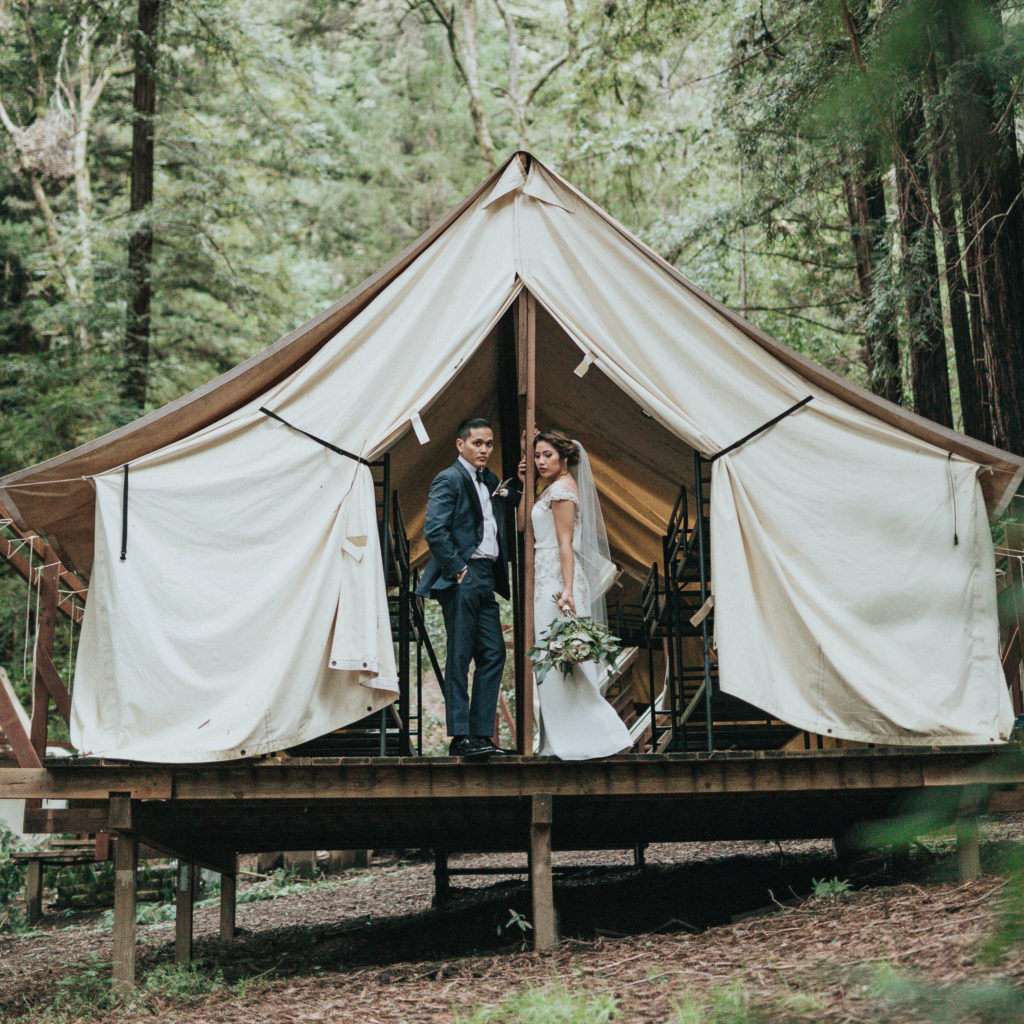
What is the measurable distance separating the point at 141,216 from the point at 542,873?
10.8 meters

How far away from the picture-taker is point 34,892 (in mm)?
A: 10555

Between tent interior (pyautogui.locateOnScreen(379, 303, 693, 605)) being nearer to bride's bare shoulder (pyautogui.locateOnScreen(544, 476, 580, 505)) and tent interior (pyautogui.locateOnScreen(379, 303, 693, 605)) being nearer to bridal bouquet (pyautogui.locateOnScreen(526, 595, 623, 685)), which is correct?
bride's bare shoulder (pyautogui.locateOnScreen(544, 476, 580, 505))

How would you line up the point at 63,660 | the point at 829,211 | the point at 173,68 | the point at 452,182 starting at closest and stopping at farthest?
the point at 829,211, the point at 173,68, the point at 63,660, the point at 452,182

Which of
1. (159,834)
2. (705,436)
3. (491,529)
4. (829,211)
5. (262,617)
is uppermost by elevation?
(829,211)

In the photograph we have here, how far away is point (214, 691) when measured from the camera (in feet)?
16.8

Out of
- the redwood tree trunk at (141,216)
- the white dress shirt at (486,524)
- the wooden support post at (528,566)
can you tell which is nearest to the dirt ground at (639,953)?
the wooden support post at (528,566)

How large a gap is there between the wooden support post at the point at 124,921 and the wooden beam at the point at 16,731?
0.41m

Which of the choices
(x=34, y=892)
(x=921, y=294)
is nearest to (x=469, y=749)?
(x=921, y=294)

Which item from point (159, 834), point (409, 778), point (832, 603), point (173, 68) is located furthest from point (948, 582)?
point (173, 68)

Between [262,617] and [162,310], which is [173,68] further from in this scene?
[262,617]

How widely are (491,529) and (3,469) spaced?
10.6 metres

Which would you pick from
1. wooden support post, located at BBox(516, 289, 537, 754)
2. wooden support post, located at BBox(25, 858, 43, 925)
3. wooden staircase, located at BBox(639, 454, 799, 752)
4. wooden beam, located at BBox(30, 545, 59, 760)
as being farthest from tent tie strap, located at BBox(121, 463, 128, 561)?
wooden support post, located at BBox(25, 858, 43, 925)

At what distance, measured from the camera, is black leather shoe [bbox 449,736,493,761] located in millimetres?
5164

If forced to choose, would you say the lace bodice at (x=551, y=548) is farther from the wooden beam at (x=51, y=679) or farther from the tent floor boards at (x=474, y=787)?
the wooden beam at (x=51, y=679)
